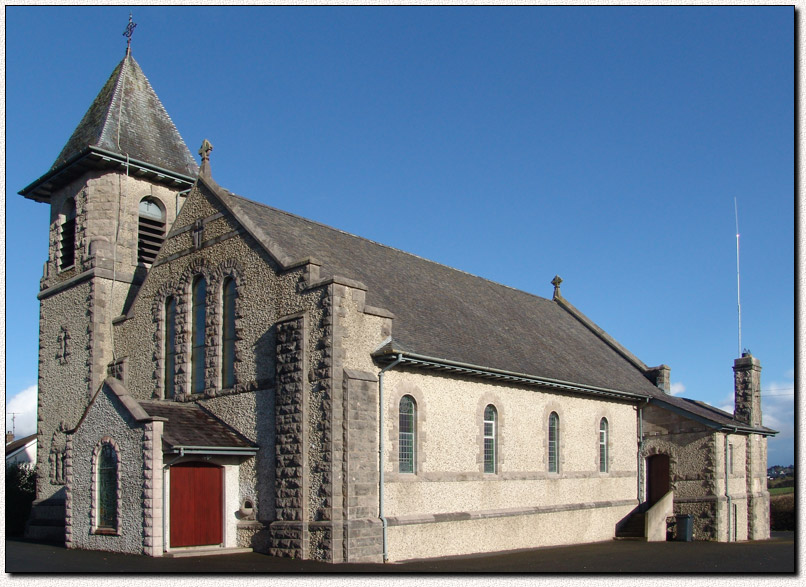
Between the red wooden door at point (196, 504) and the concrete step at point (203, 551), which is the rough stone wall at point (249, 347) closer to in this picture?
the concrete step at point (203, 551)

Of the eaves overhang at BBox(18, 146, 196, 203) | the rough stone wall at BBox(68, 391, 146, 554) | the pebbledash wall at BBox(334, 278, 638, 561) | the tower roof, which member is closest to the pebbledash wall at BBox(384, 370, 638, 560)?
the pebbledash wall at BBox(334, 278, 638, 561)

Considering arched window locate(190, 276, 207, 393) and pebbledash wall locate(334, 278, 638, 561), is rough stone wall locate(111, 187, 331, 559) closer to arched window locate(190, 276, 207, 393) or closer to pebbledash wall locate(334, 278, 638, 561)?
arched window locate(190, 276, 207, 393)

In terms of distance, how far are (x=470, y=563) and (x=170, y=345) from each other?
10133mm

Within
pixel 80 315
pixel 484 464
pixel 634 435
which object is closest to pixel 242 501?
pixel 484 464

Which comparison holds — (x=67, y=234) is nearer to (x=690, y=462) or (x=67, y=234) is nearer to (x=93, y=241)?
(x=93, y=241)

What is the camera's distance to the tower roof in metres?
27.0

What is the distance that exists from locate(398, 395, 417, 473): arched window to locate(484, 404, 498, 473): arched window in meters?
2.91

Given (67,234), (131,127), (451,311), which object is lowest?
(451,311)

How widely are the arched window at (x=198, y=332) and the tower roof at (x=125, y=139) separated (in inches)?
257

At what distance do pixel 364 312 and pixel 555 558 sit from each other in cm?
723

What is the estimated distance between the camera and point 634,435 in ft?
94.8

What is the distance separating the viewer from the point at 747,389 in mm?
32125

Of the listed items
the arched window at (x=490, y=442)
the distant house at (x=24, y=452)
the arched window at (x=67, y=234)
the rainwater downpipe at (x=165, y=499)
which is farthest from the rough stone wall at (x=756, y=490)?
the distant house at (x=24, y=452)

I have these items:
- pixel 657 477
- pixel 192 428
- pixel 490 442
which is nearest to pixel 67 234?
pixel 192 428
